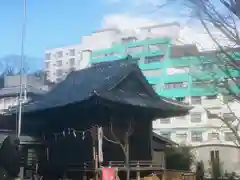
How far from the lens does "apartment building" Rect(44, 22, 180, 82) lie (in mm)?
77000

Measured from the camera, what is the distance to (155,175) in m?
21.6

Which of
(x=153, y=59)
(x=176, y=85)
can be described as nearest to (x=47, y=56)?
(x=153, y=59)

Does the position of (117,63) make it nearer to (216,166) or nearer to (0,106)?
(216,166)

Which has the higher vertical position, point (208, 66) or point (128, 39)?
point (128, 39)

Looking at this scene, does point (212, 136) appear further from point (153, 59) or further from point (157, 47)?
point (157, 47)

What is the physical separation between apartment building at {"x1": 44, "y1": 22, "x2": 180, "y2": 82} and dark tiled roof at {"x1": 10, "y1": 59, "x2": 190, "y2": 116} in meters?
42.6

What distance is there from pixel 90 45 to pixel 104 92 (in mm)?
66133

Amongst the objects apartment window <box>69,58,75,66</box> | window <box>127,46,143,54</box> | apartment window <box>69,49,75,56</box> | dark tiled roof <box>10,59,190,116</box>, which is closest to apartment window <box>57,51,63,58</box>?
apartment window <box>69,49,75,56</box>

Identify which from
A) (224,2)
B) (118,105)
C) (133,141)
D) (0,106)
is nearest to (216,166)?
(133,141)

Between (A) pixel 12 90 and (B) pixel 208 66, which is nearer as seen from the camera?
(B) pixel 208 66

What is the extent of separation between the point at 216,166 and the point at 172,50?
27.6 metres

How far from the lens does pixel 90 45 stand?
86.3 metres

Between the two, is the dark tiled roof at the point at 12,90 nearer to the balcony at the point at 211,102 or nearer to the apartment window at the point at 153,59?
the apartment window at the point at 153,59

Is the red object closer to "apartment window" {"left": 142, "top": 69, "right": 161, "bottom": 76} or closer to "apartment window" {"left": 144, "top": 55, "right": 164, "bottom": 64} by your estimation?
"apartment window" {"left": 142, "top": 69, "right": 161, "bottom": 76}
